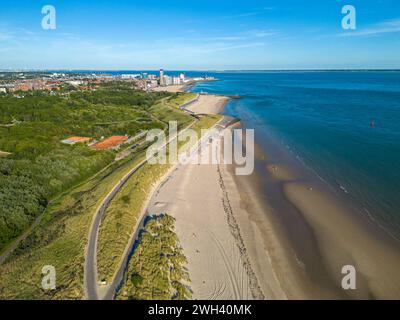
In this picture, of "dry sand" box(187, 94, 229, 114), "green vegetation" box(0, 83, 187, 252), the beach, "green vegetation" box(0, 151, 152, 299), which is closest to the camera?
"green vegetation" box(0, 151, 152, 299)

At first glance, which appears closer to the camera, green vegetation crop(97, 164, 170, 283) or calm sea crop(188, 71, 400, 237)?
green vegetation crop(97, 164, 170, 283)

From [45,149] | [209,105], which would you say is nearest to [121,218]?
[45,149]

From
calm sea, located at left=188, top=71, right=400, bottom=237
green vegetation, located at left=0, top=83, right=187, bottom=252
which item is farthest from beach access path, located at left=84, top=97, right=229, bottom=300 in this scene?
calm sea, located at left=188, top=71, right=400, bottom=237

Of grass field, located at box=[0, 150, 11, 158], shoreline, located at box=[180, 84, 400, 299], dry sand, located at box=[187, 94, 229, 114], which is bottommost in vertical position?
shoreline, located at box=[180, 84, 400, 299]

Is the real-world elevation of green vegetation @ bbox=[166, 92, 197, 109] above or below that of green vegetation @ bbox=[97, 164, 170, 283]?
above

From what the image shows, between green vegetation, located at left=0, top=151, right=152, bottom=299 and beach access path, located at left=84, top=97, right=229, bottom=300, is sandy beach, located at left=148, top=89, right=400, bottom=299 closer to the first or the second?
beach access path, located at left=84, top=97, right=229, bottom=300

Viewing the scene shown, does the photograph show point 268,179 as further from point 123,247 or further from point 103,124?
point 103,124
